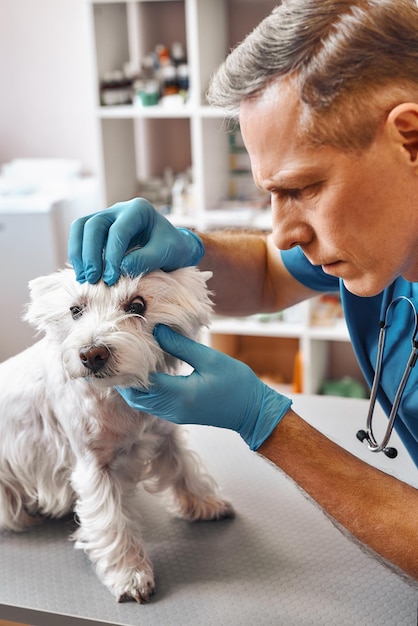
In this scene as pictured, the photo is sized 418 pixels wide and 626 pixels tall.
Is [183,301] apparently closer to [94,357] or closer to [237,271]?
[94,357]

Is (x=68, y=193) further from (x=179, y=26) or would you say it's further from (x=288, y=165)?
(x=288, y=165)

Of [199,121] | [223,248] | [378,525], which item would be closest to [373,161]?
[378,525]

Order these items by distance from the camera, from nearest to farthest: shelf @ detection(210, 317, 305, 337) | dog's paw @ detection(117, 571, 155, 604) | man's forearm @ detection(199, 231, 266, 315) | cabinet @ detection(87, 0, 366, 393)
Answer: dog's paw @ detection(117, 571, 155, 604), man's forearm @ detection(199, 231, 266, 315), cabinet @ detection(87, 0, 366, 393), shelf @ detection(210, 317, 305, 337)

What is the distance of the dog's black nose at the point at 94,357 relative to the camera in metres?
0.98

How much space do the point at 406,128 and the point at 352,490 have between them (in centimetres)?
49

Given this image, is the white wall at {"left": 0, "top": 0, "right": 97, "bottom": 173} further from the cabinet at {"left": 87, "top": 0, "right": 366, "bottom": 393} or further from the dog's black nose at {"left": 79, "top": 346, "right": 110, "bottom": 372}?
the dog's black nose at {"left": 79, "top": 346, "right": 110, "bottom": 372}

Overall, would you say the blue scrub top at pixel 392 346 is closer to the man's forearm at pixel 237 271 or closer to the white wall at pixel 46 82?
the man's forearm at pixel 237 271

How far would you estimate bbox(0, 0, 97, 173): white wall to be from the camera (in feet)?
10.6

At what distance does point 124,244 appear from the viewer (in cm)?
107

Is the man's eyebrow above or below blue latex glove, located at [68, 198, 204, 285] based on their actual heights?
above

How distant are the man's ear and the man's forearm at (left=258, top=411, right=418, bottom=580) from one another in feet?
1.34

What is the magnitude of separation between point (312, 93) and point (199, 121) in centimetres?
190

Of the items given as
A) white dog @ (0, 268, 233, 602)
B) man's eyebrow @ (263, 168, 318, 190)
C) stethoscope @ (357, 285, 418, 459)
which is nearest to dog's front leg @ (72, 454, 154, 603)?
white dog @ (0, 268, 233, 602)

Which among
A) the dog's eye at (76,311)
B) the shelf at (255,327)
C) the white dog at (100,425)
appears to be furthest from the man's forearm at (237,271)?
the shelf at (255,327)
